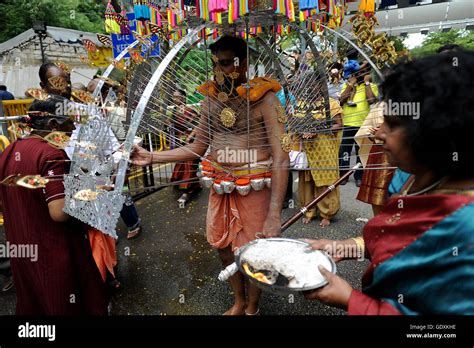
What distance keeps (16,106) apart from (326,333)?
552 centimetres

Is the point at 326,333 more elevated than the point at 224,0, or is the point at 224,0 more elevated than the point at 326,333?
the point at 224,0

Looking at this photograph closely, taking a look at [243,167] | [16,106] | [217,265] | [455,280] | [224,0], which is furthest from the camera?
[16,106]

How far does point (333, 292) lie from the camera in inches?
43.8

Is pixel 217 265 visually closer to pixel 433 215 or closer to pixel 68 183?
pixel 68 183

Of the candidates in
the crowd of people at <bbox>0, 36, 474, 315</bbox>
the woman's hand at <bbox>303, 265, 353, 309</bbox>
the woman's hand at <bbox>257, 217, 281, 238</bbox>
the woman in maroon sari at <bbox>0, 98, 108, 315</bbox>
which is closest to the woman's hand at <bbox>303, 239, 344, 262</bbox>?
the crowd of people at <bbox>0, 36, 474, 315</bbox>

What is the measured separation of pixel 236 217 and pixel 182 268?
4.38 feet

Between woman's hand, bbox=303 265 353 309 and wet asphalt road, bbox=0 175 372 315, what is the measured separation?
146 centimetres

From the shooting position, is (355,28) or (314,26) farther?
(314,26)

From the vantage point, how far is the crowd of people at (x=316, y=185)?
0.89m

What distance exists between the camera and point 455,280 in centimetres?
88

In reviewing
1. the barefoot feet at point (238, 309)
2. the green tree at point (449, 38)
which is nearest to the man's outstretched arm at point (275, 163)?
the barefoot feet at point (238, 309)

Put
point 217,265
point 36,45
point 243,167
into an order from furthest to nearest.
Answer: point 36,45 → point 217,265 → point 243,167

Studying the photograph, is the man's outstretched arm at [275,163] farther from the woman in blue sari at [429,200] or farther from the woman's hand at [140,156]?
the woman in blue sari at [429,200]

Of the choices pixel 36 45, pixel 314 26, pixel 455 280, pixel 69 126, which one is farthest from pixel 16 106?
pixel 36 45
